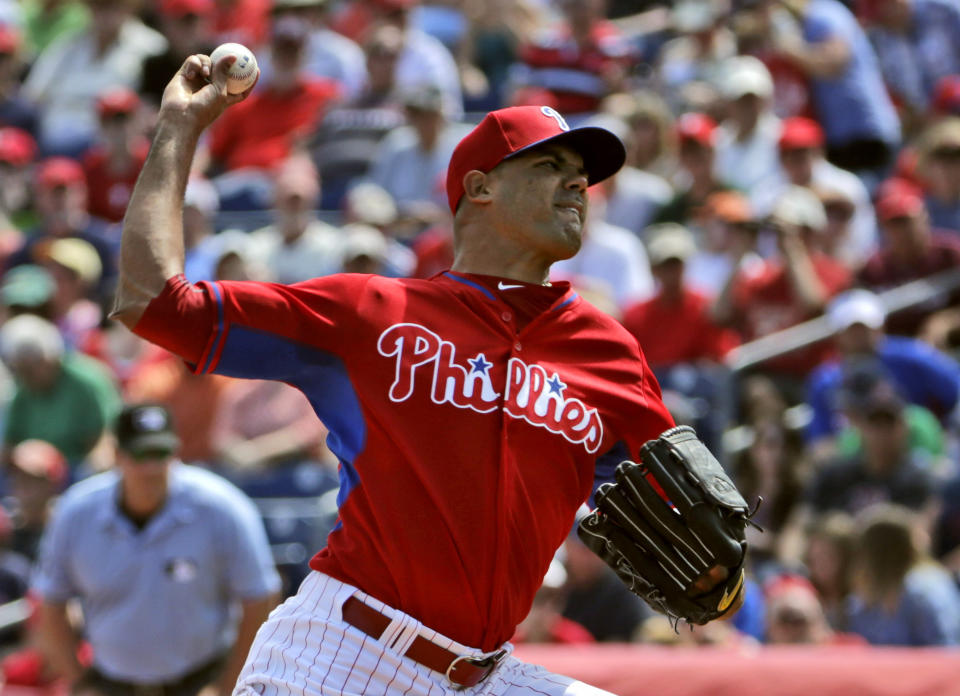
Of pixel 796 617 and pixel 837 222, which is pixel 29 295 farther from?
pixel 796 617

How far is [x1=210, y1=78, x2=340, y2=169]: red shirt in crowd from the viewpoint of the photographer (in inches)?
464

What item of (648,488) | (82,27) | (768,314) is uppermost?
(648,488)

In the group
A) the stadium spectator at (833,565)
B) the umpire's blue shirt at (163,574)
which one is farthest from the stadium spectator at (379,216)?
the umpire's blue shirt at (163,574)

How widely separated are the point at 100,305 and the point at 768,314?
4.26 meters

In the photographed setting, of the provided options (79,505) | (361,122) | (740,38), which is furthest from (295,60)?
(79,505)

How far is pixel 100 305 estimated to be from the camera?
10.4 m

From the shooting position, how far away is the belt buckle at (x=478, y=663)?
3.43 m

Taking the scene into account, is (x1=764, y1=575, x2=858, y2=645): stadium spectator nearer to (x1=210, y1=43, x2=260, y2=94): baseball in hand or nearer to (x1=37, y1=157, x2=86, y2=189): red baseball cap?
(x1=210, y1=43, x2=260, y2=94): baseball in hand

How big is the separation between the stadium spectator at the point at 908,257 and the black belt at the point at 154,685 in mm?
4363

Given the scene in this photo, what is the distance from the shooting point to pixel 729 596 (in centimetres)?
354

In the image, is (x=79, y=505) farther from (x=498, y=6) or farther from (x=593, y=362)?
(x=498, y=6)

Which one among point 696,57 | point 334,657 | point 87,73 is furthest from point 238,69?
point 87,73

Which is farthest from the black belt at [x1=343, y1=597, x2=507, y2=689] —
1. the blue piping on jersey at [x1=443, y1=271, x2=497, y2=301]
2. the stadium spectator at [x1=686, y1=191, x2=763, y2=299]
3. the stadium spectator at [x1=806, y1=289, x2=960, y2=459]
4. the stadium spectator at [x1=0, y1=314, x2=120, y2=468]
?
the stadium spectator at [x1=0, y1=314, x2=120, y2=468]

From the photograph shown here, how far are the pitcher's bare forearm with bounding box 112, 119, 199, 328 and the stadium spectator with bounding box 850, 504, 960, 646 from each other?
4206 mm
